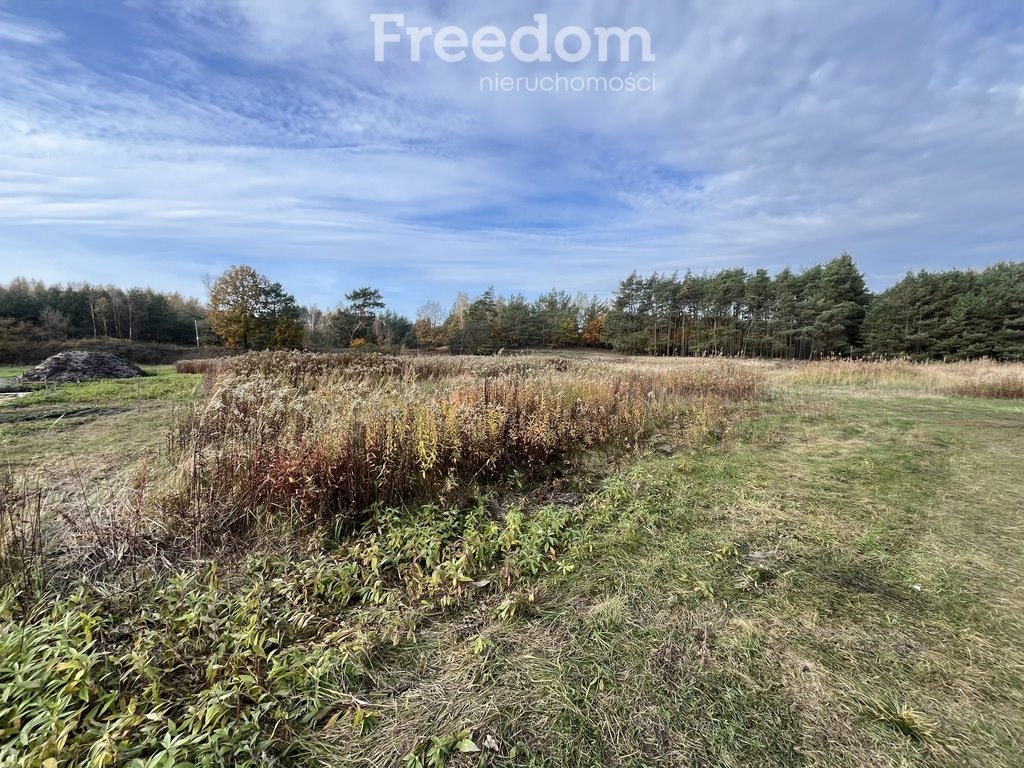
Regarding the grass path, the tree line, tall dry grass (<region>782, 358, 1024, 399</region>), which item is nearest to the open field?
the grass path

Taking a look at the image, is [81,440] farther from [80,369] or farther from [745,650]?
[80,369]

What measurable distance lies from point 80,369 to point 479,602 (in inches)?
660

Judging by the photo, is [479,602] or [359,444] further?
[359,444]

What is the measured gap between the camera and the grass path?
141 centimetres

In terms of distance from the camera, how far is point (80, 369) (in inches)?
488

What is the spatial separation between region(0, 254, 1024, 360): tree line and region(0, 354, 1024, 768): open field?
96.4 ft

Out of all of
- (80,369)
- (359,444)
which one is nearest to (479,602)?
(359,444)

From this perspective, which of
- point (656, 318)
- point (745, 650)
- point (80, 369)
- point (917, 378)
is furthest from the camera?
point (656, 318)

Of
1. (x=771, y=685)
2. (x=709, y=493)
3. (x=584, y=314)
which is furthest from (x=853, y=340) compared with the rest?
(x=771, y=685)

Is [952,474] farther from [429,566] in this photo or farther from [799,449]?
[429,566]

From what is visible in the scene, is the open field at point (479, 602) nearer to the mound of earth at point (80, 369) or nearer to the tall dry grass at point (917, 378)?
the tall dry grass at point (917, 378)

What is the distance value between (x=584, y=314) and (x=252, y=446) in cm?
4797

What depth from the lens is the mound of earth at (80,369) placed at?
11656 mm

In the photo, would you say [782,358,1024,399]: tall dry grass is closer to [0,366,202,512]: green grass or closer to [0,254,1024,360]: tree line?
[0,254,1024,360]: tree line
